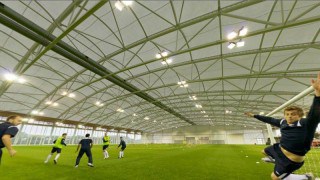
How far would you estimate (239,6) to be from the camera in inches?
380

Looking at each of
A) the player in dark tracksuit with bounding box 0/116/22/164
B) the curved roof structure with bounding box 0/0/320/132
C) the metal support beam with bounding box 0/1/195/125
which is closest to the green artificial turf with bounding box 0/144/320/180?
the player in dark tracksuit with bounding box 0/116/22/164

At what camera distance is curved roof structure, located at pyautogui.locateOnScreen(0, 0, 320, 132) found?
10.4m

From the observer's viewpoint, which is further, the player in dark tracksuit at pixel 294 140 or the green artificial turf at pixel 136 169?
the green artificial turf at pixel 136 169

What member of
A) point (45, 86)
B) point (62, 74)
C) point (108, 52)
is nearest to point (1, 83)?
point (45, 86)

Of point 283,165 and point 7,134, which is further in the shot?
point 7,134

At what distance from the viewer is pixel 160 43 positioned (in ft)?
46.0

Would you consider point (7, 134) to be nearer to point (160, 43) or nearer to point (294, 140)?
point (294, 140)

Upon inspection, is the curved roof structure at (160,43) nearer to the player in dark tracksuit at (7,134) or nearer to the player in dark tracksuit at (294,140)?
the player in dark tracksuit at (7,134)

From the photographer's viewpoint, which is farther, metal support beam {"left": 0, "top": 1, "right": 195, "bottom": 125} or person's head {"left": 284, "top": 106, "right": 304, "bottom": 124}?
metal support beam {"left": 0, "top": 1, "right": 195, "bottom": 125}

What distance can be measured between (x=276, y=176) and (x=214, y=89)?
2182cm

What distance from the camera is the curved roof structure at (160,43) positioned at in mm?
10359

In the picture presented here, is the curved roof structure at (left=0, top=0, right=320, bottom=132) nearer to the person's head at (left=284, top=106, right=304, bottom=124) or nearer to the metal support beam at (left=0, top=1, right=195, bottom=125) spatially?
the metal support beam at (left=0, top=1, right=195, bottom=125)

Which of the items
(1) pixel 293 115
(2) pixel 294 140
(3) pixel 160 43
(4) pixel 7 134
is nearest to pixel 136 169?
(4) pixel 7 134

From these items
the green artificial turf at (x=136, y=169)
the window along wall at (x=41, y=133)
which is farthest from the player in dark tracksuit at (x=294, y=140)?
the window along wall at (x=41, y=133)
